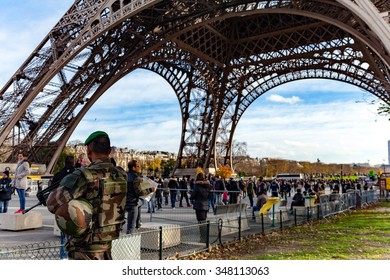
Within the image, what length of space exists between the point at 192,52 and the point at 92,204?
89.1 ft

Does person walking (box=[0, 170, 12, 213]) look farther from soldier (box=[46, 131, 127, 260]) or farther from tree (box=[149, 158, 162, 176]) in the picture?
tree (box=[149, 158, 162, 176])

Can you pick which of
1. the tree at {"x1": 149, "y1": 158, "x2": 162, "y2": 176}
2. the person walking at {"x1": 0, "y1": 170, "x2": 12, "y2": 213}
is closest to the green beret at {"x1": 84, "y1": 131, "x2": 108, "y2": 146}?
the person walking at {"x1": 0, "y1": 170, "x2": 12, "y2": 213}

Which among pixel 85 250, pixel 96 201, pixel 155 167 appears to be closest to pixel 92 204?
pixel 96 201

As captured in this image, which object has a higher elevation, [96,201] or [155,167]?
[155,167]

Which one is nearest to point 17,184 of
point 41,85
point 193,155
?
point 41,85

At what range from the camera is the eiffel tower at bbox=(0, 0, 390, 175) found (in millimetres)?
19906

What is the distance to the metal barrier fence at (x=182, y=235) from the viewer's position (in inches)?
208

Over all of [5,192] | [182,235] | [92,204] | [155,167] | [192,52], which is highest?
[192,52]

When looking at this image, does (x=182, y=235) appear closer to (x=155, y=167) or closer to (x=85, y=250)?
(x=85, y=250)

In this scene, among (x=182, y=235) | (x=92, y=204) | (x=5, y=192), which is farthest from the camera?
(x=5, y=192)

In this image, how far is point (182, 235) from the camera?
8125 millimetres

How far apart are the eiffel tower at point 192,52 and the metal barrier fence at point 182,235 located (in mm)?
7054

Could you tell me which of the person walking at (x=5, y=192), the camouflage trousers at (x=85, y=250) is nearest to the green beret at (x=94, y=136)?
the camouflage trousers at (x=85, y=250)

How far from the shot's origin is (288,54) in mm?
32250
